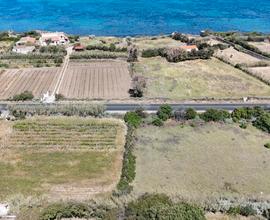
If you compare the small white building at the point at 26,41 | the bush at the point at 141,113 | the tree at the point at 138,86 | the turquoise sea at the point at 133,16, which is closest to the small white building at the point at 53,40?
the small white building at the point at 26,41

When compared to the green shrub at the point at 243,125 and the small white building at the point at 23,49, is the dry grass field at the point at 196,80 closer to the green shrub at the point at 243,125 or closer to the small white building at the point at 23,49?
the green shrub at the point at 243,125

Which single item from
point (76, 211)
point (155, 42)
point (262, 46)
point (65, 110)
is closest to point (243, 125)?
point (65, 110)

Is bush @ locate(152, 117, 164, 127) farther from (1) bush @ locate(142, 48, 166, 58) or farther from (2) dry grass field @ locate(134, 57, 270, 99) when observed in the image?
(1) bush @ locate(142, 48, 166, 58)

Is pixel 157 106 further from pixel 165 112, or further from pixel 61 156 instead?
pixel 61 156

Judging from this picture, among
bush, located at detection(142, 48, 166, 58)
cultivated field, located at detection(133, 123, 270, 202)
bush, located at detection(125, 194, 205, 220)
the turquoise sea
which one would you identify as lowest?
cultivated field, located at detection(133, 123, 270, 202)

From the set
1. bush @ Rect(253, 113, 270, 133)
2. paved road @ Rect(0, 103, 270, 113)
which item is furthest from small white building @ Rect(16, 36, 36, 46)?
bush @ Rect(253, 113, 270, 133)

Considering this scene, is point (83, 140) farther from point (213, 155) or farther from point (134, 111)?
point (213, 155)

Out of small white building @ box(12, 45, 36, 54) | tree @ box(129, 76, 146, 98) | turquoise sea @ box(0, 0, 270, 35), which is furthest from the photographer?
turquoise sea @ box(0, 0, 270, 35)
